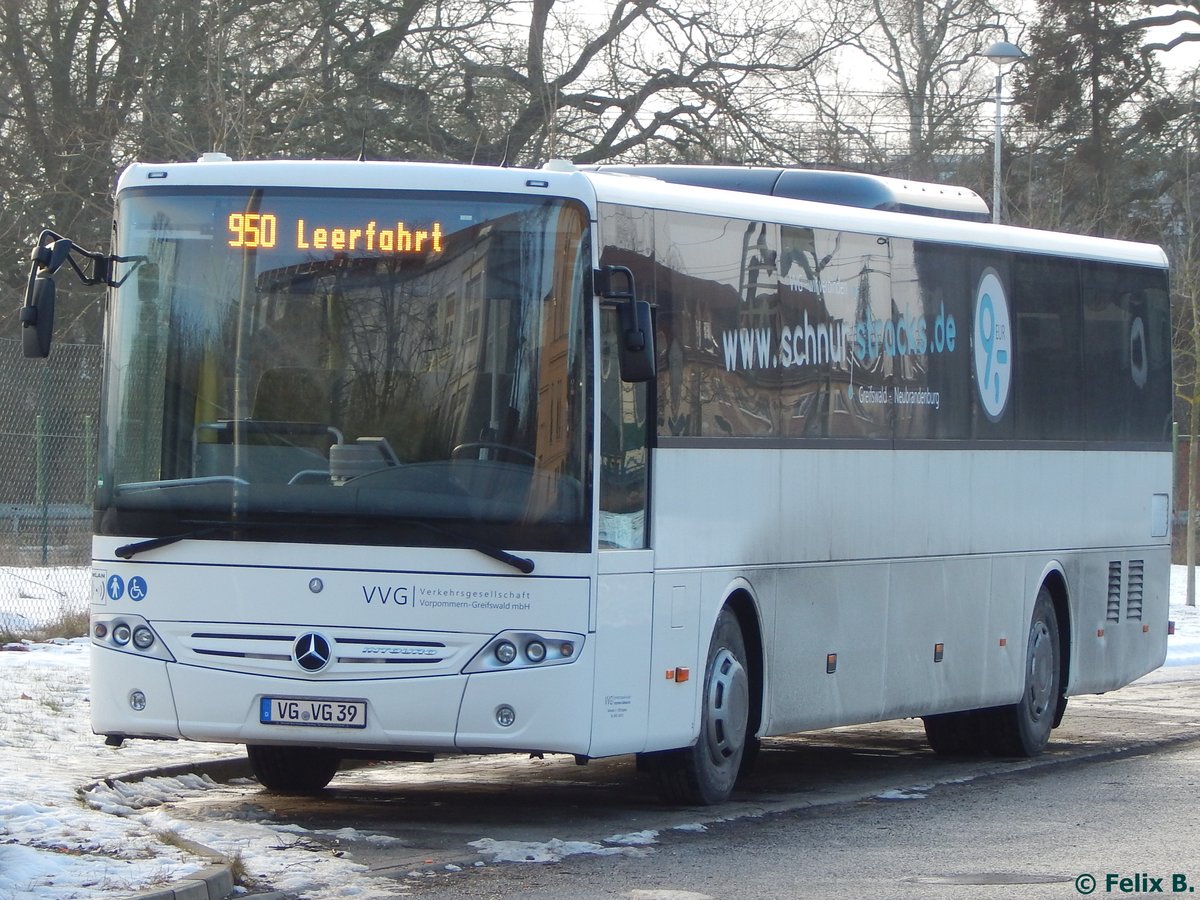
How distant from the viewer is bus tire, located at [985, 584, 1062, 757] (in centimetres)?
1422

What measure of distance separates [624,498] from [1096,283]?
6.51 m

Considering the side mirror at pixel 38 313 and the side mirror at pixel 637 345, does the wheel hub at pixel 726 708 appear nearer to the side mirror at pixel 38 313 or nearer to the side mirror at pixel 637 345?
the side mirror at pixel 637 345

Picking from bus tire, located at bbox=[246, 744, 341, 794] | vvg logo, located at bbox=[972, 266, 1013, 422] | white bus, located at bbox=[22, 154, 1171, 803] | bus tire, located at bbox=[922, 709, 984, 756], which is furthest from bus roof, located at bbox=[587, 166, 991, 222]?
bus tire, located at bbox=[246, 744, 341, 794]

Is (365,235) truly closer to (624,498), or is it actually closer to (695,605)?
(624,498)

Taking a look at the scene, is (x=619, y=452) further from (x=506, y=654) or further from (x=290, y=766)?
(x=290, y=766)

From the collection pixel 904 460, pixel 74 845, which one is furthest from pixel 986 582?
pixel 74 845

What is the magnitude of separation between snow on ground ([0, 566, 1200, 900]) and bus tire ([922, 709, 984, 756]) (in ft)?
16.0

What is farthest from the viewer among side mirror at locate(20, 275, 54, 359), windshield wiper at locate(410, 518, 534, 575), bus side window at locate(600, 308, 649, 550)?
bus side window at locate(600, 308, 649, 550)

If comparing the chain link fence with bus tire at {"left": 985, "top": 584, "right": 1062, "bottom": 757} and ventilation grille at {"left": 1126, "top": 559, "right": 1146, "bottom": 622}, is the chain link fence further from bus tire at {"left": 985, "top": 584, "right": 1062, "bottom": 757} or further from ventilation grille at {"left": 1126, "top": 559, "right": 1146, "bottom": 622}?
ventilation grille at {"left": 1126, "top": 559, "right": 1146, "bottom": 622}

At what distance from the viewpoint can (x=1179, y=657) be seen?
21.9 meters

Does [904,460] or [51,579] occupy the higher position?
[904,460]

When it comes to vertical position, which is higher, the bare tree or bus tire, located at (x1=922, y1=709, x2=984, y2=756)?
the bare tree

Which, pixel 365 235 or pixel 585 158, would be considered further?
pixel 585 158

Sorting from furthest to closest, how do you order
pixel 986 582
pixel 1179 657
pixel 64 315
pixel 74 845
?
pixel 64 315 < pixel 1179 657 < pixel 986 582 < pixel 74 845
